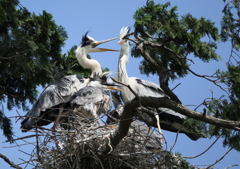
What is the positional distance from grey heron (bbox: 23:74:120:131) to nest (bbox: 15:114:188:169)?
2.49ft

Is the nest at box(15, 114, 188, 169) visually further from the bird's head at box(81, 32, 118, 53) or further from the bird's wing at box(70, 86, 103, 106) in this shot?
the bird's head at box(81, 32, 118, 53)

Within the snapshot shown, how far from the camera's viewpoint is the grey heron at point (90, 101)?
5.62 metres

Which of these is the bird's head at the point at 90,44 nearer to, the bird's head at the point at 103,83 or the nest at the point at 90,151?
the bird's head at the point at 103,83

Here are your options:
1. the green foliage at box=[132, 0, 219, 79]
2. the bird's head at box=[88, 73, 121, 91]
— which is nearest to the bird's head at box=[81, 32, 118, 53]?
the bird's head at box=[88, 73, 121, 91]

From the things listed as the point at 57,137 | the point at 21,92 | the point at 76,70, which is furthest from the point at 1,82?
the point at 57,137

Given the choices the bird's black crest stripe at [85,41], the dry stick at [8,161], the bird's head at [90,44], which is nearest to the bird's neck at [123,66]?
the bird's head at [90,44]

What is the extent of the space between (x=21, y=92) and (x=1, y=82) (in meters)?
0.32

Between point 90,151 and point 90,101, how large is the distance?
1230 mm

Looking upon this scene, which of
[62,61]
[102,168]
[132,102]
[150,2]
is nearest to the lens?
[132,102]

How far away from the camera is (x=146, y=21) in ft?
14.5

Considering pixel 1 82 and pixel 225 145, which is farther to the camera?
pixel 1 82

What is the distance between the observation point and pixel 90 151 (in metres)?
4.50

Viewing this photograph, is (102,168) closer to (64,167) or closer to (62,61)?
(64,167)

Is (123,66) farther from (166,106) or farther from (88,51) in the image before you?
(166,106)
